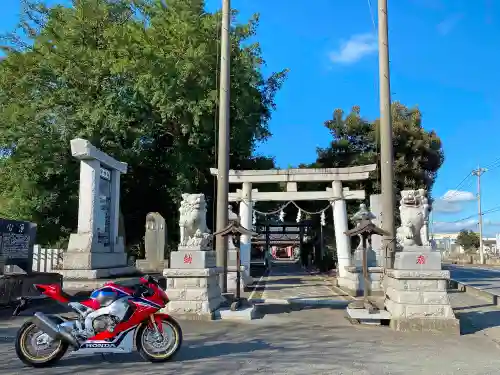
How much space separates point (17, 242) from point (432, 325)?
366 inches

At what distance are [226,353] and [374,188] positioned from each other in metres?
20.7

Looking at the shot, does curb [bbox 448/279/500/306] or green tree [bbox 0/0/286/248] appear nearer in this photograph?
curb [bbox 448/279/500/306]

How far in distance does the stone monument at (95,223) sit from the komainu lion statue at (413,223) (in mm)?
8671

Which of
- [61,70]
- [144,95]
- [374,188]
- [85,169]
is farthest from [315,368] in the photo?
[374,188]

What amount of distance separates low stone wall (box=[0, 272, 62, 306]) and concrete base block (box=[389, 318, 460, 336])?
25.0 ft

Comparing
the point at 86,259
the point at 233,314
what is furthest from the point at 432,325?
the point at 86,259

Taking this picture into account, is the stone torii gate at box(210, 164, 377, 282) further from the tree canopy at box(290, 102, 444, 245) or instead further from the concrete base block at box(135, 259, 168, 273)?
the tree canopy at box(290, 102, 444, 245)

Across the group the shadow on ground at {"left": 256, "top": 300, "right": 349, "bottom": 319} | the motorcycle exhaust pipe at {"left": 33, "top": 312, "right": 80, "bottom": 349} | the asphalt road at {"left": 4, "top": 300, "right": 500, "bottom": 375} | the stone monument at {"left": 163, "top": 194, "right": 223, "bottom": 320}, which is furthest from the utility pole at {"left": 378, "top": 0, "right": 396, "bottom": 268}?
the motorcycle exhaust pipe at {"left": 33, "top": 312, "right": 80, "bottom": 349}

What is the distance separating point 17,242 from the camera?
11.6 metres

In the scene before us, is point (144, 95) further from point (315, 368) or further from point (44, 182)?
point (315, 368)

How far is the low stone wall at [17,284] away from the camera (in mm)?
10742

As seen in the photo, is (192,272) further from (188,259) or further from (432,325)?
(432,325)

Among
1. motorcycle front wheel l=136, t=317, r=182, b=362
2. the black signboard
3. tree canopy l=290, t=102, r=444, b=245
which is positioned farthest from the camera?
tree canopy l=290, t=102, r=444, b=245

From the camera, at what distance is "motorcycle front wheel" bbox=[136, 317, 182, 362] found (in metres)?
6.51
